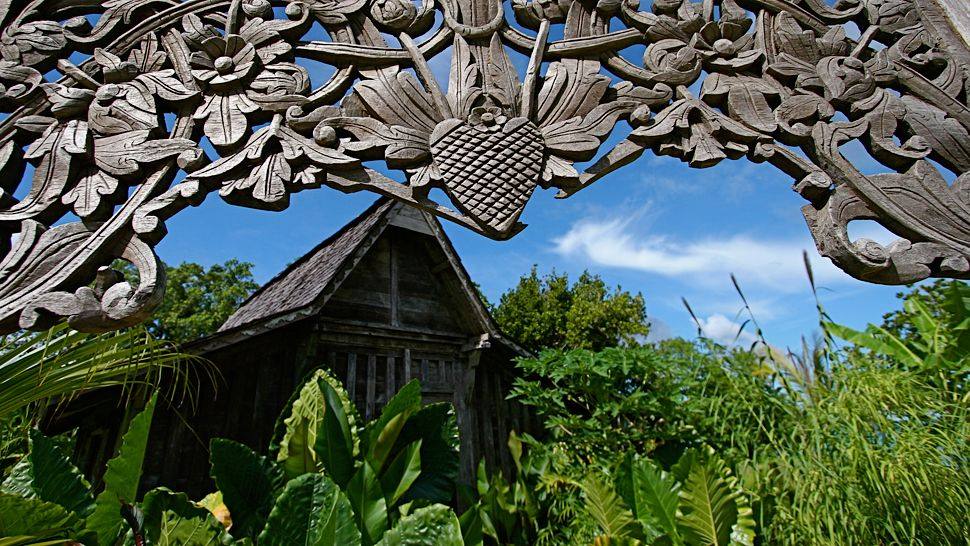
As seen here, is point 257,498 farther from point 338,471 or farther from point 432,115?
point 432,115

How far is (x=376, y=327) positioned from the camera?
6324mm

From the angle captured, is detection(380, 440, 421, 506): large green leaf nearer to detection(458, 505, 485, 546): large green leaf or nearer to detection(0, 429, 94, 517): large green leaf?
detection(458, 505, 485, 546): large green leaf

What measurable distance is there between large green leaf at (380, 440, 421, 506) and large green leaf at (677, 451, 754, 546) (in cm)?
154

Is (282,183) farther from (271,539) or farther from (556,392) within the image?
(556,392)

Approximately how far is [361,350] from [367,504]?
4305 mm

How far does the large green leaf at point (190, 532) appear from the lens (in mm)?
1726

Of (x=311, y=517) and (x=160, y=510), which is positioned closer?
(x=311, y=517)

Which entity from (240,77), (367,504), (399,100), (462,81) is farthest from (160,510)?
(462,81)

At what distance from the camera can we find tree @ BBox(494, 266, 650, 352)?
15.2 m

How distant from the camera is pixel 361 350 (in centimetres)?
625

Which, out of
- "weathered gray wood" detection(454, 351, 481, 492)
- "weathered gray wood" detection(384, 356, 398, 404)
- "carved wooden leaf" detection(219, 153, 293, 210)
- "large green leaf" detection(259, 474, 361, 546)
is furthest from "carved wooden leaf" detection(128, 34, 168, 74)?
"weathered gray wood" detection(454, 351, 481, 492)

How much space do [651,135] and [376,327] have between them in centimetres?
500

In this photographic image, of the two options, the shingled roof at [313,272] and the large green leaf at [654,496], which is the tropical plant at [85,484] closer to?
the large green leaf at [654,496]

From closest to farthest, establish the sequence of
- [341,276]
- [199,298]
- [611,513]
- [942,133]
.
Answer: [942,133]
[611,513]
[341,276]
[199,298]
